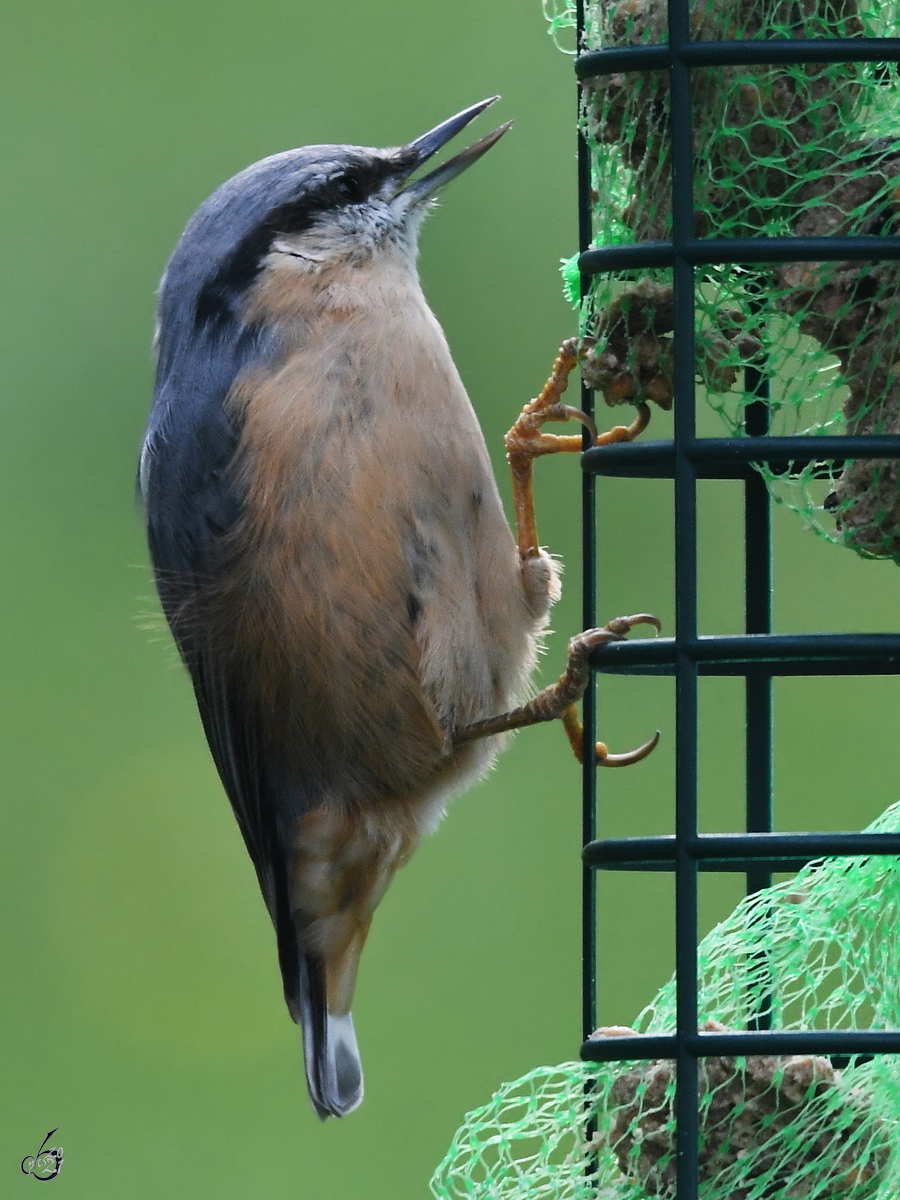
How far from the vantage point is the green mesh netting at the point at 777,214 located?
111 inches

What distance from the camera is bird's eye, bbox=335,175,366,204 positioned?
13.1 feet

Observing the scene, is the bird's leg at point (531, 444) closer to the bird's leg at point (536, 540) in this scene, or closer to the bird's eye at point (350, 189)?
the bird's leg at point (536, 540)

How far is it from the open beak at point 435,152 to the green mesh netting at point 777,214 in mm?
921

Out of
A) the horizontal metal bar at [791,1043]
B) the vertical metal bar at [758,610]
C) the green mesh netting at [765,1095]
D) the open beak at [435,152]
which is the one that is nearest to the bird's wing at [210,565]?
the open beak at [435,152]

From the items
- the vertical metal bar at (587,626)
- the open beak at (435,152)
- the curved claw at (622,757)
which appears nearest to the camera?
the vertical metal bar at (587,626)

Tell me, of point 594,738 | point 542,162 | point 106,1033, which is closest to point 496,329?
point 542,162

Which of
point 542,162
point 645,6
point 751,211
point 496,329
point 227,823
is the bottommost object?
point 227,823

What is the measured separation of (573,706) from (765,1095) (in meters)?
0.98

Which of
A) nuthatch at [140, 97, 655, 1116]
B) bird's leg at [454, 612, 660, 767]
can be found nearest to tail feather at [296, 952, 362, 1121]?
nuthatch at [140, 97, 655, 1116]

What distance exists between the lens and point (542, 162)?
6.75 m

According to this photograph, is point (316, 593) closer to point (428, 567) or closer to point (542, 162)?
point (428, 567)

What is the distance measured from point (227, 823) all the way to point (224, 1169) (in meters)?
1.17

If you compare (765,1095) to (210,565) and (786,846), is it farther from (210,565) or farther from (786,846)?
(210,565)

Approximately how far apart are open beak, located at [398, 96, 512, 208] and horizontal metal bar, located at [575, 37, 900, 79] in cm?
100
